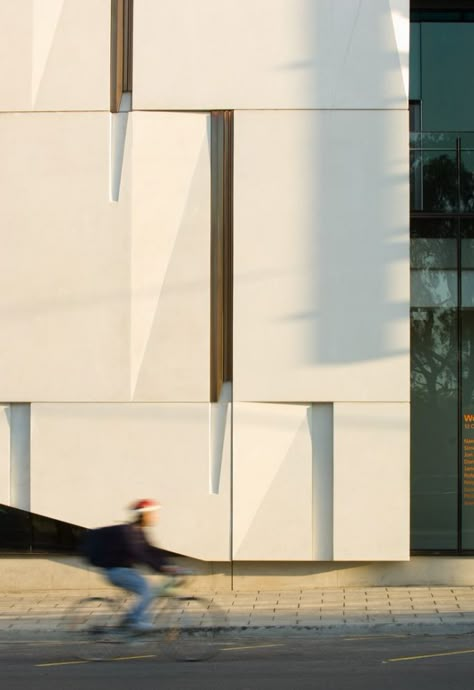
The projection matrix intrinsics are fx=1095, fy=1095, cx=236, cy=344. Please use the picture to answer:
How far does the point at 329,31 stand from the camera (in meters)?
15.5

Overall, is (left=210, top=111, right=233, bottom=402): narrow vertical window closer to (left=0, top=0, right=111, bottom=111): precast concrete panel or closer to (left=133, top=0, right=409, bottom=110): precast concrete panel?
(left=133, top=0, right=409, bottom=110): precast concrete panel

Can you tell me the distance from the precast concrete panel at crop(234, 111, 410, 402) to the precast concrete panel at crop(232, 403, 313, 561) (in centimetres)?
48

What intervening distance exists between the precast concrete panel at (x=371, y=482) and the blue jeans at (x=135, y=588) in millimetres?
4825

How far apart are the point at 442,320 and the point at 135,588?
717 centimetres

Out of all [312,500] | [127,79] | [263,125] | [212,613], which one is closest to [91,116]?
[127,79]

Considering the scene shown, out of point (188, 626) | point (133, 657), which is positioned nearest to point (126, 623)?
point (133, 657)

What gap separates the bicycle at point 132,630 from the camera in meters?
10.9

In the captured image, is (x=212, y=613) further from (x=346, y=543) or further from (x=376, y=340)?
(x=376, y=340)

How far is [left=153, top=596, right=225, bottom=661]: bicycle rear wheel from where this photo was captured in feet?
35.5

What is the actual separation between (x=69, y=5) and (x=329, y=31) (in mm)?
3736

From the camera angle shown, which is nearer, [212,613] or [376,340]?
[212,613]

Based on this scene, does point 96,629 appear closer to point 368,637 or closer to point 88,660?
point 88,660

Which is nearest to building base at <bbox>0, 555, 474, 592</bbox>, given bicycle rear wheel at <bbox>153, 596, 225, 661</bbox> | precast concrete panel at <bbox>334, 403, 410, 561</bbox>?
precast concrete panel at <bbox>334, 403, 410, 561</bbox>

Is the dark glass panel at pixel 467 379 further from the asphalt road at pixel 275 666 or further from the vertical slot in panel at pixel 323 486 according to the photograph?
the asphalt road at pixel 275 666
